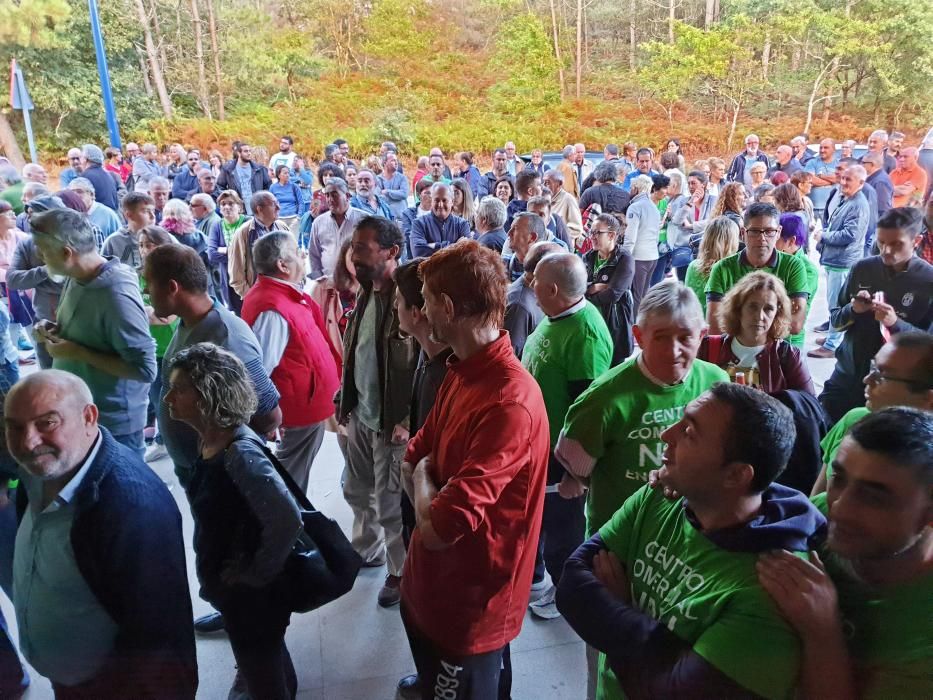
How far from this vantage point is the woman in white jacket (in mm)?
6207

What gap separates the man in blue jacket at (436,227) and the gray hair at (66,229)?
10.9 ft

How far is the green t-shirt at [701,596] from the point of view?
106 centimetres

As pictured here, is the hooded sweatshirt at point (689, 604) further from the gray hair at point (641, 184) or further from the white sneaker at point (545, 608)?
the gray hair at point (641, 184)

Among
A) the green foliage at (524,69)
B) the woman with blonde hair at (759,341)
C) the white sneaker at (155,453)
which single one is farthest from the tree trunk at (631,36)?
the woman with blonde hair at (759,341)

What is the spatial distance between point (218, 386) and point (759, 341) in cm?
200

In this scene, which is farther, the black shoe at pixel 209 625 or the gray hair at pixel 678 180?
the gray hair at pixel 678 180

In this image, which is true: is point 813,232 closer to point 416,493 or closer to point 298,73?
point 416,493

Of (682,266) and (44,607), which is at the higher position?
(44,607)

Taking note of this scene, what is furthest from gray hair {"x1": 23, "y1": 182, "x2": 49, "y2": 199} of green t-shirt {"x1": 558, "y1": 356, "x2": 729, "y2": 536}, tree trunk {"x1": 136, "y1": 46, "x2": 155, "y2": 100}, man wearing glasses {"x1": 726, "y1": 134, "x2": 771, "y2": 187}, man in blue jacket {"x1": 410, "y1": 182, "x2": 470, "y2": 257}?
tree trunk {"x1": 136, "y1": 46, "x2": 155, "y2": 100}

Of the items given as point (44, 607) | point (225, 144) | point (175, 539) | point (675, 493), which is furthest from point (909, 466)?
A: point (225, 144)

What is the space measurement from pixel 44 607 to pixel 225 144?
68.6 ft

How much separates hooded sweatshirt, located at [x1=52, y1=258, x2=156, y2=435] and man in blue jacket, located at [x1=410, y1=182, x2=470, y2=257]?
10.7 ft

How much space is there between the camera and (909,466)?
3.49 ft

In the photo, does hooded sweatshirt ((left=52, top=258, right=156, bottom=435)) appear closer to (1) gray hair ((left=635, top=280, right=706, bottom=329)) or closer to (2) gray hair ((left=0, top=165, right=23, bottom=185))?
(1) gray hair ((left=635, top=280, right=706, bottom=329))
